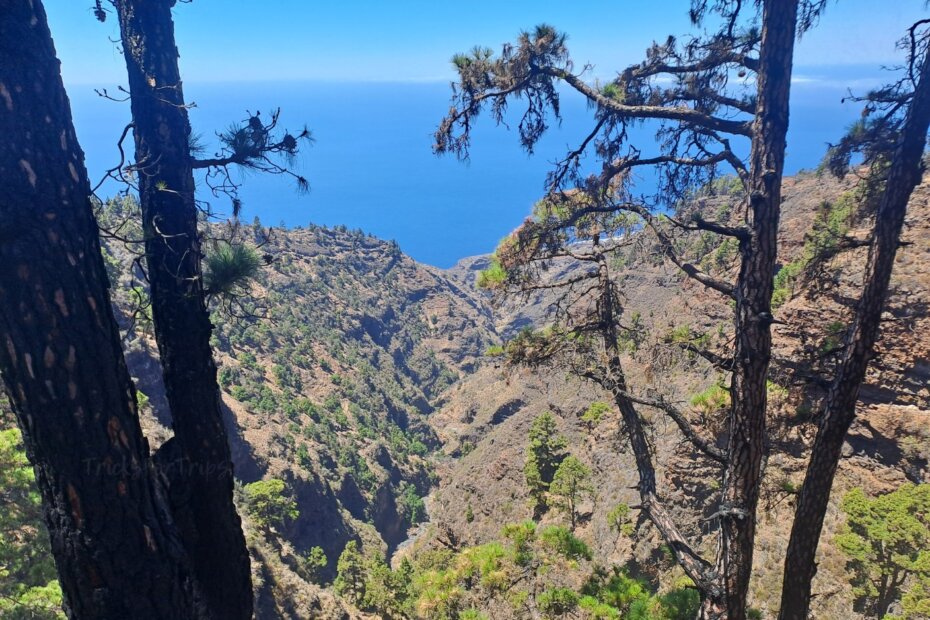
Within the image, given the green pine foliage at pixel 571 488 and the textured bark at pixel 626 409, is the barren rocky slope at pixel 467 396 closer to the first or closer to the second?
the textured bark at pixel 626 409

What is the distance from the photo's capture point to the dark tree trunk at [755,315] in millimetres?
3654

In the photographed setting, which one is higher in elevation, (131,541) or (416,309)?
(416,309)

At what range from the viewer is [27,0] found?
2096mm

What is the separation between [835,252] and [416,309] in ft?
331

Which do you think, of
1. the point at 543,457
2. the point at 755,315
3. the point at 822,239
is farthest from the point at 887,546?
the point at 543,457

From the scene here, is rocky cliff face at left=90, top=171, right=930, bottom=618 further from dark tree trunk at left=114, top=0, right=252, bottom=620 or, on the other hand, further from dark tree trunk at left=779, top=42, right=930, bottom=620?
dark tree trunk at left=114, top=0, right=252, bottom=620

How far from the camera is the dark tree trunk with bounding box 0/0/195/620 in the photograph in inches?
80.0

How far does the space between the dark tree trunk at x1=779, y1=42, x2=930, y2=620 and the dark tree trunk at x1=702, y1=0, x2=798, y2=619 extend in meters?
0.72

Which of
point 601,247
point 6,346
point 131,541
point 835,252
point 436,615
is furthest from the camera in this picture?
point 436,615

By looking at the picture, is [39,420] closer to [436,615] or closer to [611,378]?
[611,378]

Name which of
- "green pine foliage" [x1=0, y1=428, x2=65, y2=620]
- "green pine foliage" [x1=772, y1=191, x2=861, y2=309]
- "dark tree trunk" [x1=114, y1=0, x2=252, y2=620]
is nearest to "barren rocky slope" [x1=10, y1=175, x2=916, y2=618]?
"green pine foliage" [x1=772, y1=191, x2=861, y2=309]

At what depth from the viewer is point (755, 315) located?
3783 mm

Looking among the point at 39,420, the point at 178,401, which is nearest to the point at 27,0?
the point at 39,420

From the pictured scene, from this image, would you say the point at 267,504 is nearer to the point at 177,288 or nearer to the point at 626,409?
the point at 626,409
